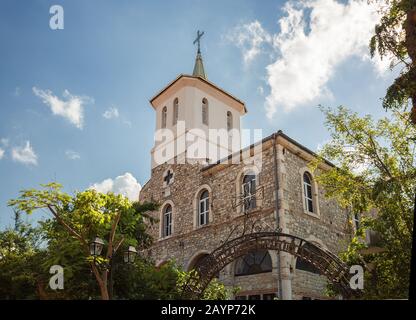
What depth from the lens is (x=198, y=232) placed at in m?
15.7

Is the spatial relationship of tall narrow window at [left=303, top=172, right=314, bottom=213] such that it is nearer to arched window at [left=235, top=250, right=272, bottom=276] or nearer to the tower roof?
arched window at [left=235, top=250, right=272, bottom=276]

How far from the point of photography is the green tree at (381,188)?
8.44 m

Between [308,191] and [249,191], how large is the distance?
227 cm

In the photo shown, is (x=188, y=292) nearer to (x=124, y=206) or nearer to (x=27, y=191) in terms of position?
(x=124, y=206)

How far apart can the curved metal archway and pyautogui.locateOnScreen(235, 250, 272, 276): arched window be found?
11.9 ft

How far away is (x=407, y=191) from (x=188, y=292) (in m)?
5.58

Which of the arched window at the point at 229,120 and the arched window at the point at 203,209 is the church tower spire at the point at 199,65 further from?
the arched window at the point at 203,209

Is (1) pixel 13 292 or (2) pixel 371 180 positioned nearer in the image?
(2) pixel 371 180

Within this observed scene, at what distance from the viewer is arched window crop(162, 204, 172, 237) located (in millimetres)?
17625

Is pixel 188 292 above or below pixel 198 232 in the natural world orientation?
below

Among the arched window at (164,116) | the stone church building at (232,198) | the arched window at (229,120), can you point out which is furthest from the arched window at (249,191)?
the arched window at (164,116)

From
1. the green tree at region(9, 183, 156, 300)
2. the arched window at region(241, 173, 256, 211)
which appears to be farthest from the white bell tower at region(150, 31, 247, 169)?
the green tree at region(9, 183, 156, 300)

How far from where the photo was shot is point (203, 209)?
1622cm
